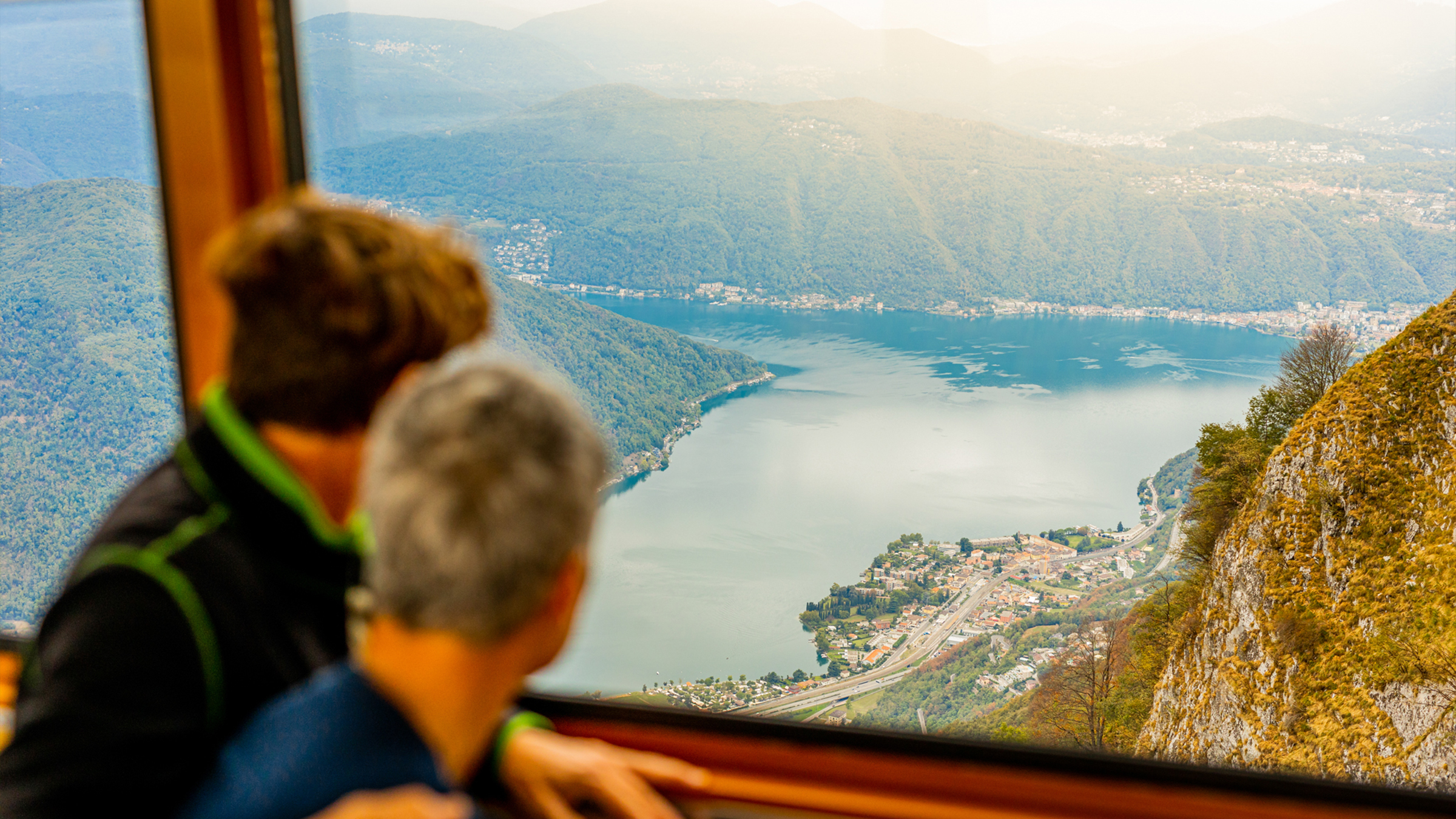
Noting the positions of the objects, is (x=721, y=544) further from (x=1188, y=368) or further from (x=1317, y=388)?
(x=1317, y=388)

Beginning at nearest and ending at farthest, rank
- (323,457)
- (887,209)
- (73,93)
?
(323,457) < (73,93) < (887,209)

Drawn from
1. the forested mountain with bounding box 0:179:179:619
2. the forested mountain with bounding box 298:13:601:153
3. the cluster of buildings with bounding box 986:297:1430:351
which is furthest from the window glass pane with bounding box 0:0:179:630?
the cluster of buildings with bounding box 986:297:1430:351

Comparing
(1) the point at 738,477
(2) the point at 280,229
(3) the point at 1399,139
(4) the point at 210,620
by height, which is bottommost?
(1) the point at 738,477

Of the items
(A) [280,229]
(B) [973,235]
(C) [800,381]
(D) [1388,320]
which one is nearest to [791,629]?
(C) [800,381]

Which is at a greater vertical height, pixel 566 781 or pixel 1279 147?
pixel 1279 147

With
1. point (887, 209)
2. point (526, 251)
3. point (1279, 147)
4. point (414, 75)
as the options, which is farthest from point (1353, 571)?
point (414, 75)

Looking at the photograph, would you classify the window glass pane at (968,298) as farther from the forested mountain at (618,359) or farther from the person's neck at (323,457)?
the person's neck at (323,457)

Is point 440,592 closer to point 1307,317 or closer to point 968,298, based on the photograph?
point 1307,317

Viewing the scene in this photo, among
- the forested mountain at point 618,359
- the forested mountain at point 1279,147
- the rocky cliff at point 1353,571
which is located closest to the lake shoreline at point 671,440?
the forested mountain at point 618,359
